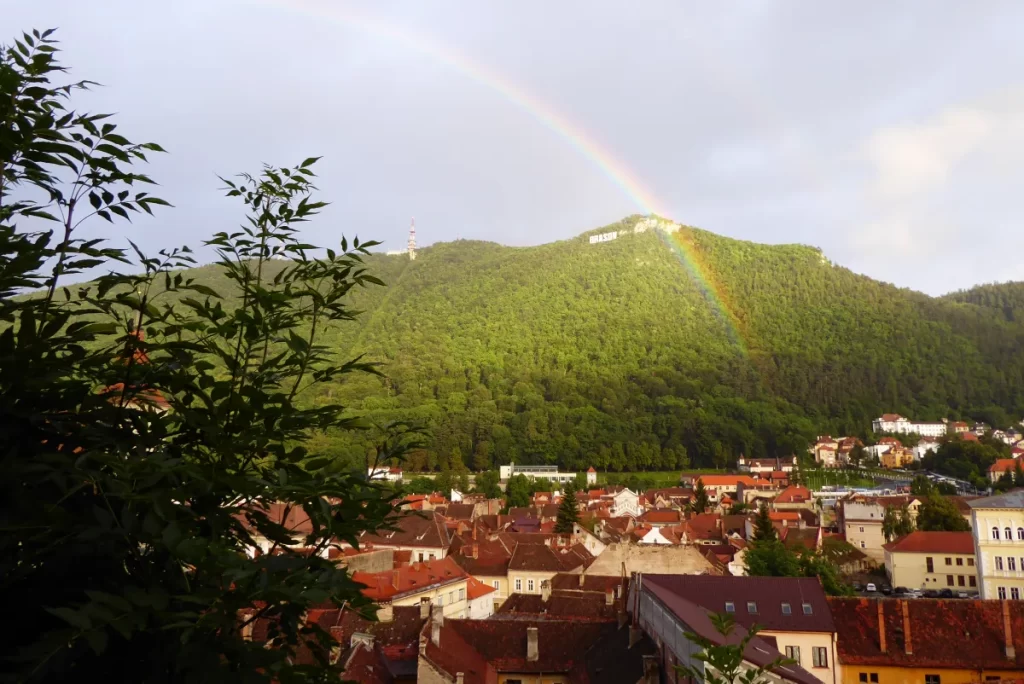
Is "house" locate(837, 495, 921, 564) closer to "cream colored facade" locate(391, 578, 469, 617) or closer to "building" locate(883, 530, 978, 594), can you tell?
"building" locate(883, 530, 978, 594)

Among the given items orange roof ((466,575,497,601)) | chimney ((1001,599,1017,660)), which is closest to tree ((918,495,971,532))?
orange roof ((466,575,497,601))

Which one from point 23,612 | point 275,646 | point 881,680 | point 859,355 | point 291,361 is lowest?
point 881,680

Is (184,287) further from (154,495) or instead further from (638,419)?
(638,419)

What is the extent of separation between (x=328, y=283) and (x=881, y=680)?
25535 millimetres

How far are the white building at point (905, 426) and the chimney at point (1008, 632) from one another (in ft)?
481

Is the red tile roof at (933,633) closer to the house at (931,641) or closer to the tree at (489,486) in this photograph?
the house at (931,641)

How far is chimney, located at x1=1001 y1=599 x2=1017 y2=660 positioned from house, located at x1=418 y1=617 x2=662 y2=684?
12105 mm

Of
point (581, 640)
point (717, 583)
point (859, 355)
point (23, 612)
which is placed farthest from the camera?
point (859, 355)

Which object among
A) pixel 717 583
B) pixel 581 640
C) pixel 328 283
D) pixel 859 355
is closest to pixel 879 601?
pixel 717 583

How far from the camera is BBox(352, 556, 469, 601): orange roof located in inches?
1261

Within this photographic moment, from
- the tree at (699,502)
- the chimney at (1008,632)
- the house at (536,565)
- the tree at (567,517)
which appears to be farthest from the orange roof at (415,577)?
the tree at (699,502)

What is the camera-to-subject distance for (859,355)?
187 meters

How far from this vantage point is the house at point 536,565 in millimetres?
44438

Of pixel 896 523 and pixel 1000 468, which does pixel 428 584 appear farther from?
pixel 1000 468
